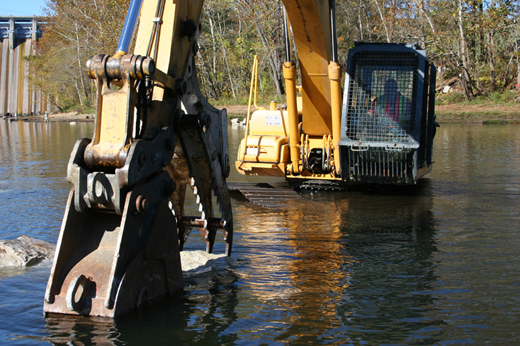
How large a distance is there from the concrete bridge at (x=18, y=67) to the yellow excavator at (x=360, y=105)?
185 ft

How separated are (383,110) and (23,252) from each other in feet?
19.2

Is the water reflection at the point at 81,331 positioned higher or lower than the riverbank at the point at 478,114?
lower

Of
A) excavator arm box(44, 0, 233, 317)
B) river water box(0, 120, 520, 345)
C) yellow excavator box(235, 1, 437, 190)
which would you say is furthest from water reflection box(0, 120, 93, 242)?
yellow excavator box(235, 1, 437, 190)

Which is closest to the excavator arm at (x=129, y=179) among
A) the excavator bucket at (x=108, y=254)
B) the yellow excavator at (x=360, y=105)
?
the excavator bucket at (x=108, y=254)

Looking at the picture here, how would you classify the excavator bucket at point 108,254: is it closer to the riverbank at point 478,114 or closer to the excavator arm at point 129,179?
the excavator arm at point 129,179

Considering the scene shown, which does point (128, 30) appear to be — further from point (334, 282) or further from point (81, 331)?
point (334, 282)

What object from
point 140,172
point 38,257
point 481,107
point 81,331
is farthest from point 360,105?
point 481,107

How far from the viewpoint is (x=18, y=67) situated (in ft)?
223

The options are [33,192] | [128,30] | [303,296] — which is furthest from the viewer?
[33,192]

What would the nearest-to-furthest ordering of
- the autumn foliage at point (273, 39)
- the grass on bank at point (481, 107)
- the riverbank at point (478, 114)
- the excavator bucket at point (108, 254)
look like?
the excavator bucket at point (108, 254) → the riverbank at point (478, 114) → the grass on bank at point (481, 107) → the autumn foliage at point (273, 39)

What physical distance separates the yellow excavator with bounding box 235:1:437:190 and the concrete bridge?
185 feet

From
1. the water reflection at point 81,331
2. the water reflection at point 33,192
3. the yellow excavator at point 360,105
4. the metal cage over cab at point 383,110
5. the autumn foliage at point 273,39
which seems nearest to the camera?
the water reflection at point 81,331

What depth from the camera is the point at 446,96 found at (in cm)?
3356

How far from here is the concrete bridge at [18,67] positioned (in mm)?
65438
